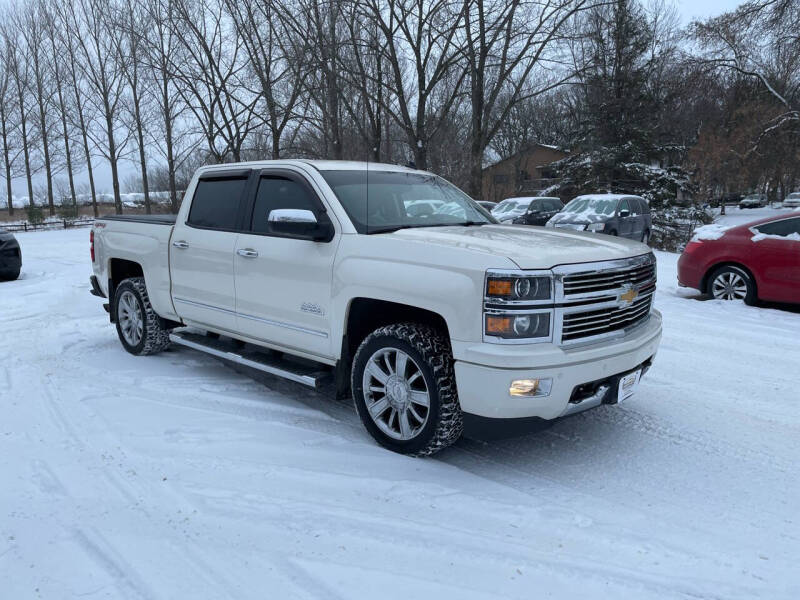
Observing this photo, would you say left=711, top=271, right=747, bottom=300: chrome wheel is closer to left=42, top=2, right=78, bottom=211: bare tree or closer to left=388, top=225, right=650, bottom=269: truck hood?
left=388, top=225, right=650, bottom=269: truck hood

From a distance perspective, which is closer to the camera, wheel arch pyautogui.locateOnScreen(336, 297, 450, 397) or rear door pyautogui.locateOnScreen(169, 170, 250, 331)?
wheel arch pyautogui.locateOnScreen(336, 297, 450, 397)

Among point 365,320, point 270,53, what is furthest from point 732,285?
point 270,53

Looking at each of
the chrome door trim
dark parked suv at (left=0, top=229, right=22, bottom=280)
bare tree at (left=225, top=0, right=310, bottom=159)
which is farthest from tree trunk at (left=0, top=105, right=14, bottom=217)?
the chrome door trim

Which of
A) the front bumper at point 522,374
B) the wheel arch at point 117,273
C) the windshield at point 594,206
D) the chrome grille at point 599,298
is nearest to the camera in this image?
the front bumper at point 522,374

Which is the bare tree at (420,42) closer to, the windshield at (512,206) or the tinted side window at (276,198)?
the windshield at (512,206)

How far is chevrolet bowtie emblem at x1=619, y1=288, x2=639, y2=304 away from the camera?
3.83 metres

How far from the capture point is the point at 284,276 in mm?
4547

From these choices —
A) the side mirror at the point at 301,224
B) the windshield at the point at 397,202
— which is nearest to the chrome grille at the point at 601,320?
the windshield at the point at 397,202

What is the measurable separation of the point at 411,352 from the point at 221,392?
86.6 inches

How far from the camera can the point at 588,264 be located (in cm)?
360

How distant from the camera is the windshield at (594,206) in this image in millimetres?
17172

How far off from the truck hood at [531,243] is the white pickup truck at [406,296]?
2cm

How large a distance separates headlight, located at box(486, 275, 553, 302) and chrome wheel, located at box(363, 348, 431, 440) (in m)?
0.72

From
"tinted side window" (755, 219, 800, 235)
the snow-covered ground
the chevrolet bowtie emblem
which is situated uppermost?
"tinted side window" (755, 219, 800, 235)
